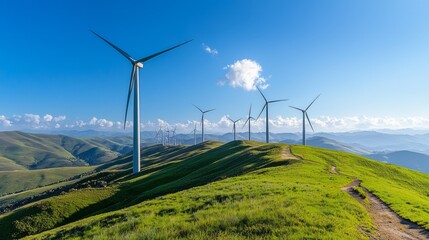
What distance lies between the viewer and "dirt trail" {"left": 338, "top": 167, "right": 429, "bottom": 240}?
20.7 m

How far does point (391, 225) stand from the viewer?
23359mm

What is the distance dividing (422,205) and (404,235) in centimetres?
1258

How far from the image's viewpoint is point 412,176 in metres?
66.6

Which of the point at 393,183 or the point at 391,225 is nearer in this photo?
the point at 391,225

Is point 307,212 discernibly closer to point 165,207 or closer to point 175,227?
Answer: point 175,227

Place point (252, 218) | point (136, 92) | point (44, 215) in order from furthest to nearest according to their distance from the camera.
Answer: point (136, 92) → point (44, 215) → point (252, 218)

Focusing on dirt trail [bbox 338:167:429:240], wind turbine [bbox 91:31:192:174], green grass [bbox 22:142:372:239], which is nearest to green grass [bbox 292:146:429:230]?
dirt trail [bbox 338:167:429:240]

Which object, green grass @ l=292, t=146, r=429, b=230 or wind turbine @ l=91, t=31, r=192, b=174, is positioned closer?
green grass @ l=292, t=146, r=429, b=230

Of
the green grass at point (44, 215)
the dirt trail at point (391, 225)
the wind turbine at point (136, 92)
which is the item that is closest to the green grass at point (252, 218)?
the dirt trail at point (391, 225)

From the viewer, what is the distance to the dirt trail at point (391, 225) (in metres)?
20.7

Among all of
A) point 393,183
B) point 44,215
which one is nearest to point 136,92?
point 44,215

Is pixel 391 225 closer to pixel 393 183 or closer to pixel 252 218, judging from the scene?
pixel 252 218

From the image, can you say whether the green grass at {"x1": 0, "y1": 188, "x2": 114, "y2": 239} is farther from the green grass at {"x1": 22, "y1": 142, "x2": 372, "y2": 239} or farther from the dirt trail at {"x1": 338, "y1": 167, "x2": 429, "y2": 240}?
the dirt trail at {"x1": 338, "y1": 167, "x2": 429, "y2": 240}

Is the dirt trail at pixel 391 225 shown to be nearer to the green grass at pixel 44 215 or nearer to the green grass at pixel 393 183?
the green grass at pixel 393 183
